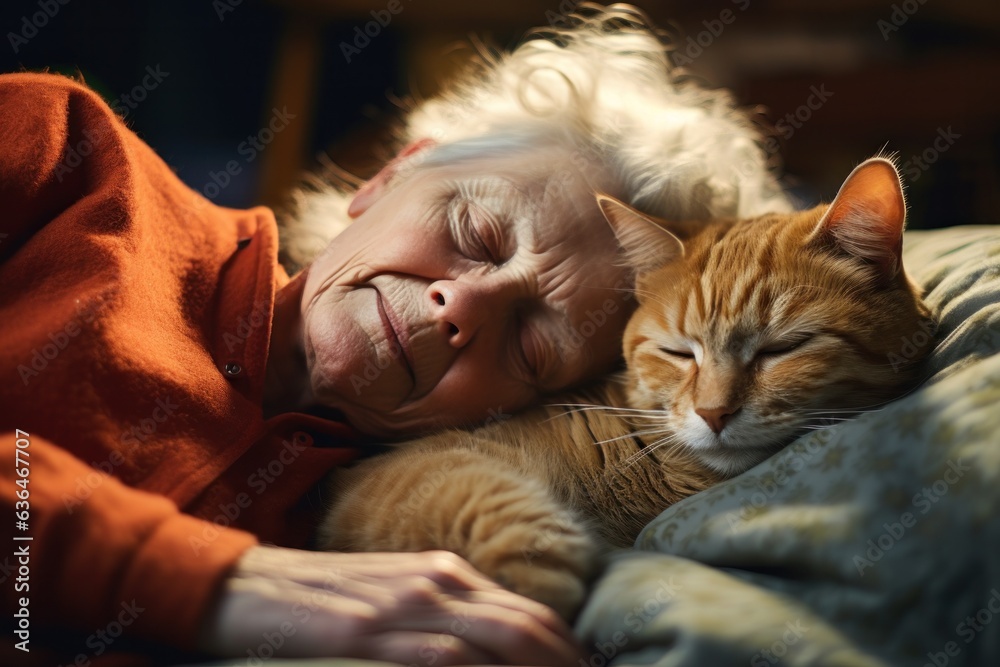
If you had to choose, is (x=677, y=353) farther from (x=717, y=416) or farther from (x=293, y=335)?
(x=293, y=335)

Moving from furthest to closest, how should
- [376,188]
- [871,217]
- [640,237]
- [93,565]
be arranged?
[376,188]
[640,237]
[871,217]
[93,565]

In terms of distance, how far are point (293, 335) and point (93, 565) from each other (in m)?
0.65

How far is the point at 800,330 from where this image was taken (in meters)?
0.99

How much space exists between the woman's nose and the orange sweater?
0.24m

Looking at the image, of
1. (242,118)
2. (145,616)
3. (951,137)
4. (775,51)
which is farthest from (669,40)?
(145,616)

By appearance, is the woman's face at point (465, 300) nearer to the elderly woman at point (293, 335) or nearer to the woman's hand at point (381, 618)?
the elderly woman at point (293, 335)

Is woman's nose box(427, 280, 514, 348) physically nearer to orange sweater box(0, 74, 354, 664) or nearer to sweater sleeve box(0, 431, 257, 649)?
orange sweater box(0, 74, 354, 664)

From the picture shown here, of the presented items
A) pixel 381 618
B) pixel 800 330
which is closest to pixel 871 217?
pixel 800 330

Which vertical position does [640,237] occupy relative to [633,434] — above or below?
above

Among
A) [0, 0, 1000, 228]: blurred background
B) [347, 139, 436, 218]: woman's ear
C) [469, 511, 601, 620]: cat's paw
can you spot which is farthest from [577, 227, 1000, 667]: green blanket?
[0, 0, 1000, 228]: blurred background

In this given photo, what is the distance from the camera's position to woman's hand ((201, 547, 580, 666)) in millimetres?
712

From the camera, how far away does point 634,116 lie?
1.40 metres

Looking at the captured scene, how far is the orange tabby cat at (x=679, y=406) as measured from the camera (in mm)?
910

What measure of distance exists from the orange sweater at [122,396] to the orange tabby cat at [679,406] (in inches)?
6.5
